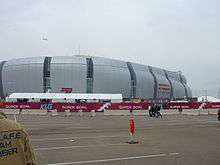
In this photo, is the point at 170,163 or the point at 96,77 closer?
the point at 170,163

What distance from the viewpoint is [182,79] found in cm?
18962

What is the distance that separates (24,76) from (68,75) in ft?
47.4

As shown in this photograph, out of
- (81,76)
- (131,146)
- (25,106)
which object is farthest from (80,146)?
(81,76)

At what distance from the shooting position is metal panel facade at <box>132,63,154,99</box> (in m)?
142

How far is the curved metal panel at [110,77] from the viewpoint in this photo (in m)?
129

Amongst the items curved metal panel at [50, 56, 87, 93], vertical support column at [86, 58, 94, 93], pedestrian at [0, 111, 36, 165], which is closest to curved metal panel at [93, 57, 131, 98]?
vertical support column at [86, 58, 94, 93]

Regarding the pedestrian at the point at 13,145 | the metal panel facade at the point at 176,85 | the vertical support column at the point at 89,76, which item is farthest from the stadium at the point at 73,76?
the pedestrian at the point at 13,145

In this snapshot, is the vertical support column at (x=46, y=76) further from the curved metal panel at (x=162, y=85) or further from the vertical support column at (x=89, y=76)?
the curved metal panel at (x=162, y=85)

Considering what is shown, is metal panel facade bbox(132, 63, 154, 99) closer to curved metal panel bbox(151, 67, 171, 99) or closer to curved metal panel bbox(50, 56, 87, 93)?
curved metal panel bbox(151, 67, 171, 99)

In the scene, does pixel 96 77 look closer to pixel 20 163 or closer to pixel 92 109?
pixel 92 109

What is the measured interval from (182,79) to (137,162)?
181 meters

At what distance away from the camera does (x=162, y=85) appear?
15600cm

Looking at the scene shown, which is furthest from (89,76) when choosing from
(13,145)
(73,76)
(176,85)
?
(13,145)

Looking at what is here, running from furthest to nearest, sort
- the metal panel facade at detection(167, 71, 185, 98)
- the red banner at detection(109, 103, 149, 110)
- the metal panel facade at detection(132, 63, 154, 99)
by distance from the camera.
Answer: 1. the metal panel facade at detection(167, 71, 185, 98)
2. the metal panel facade at detection(132, 63, 154, 99)
3. the red banner at detection(109, 103, 149, 110)
